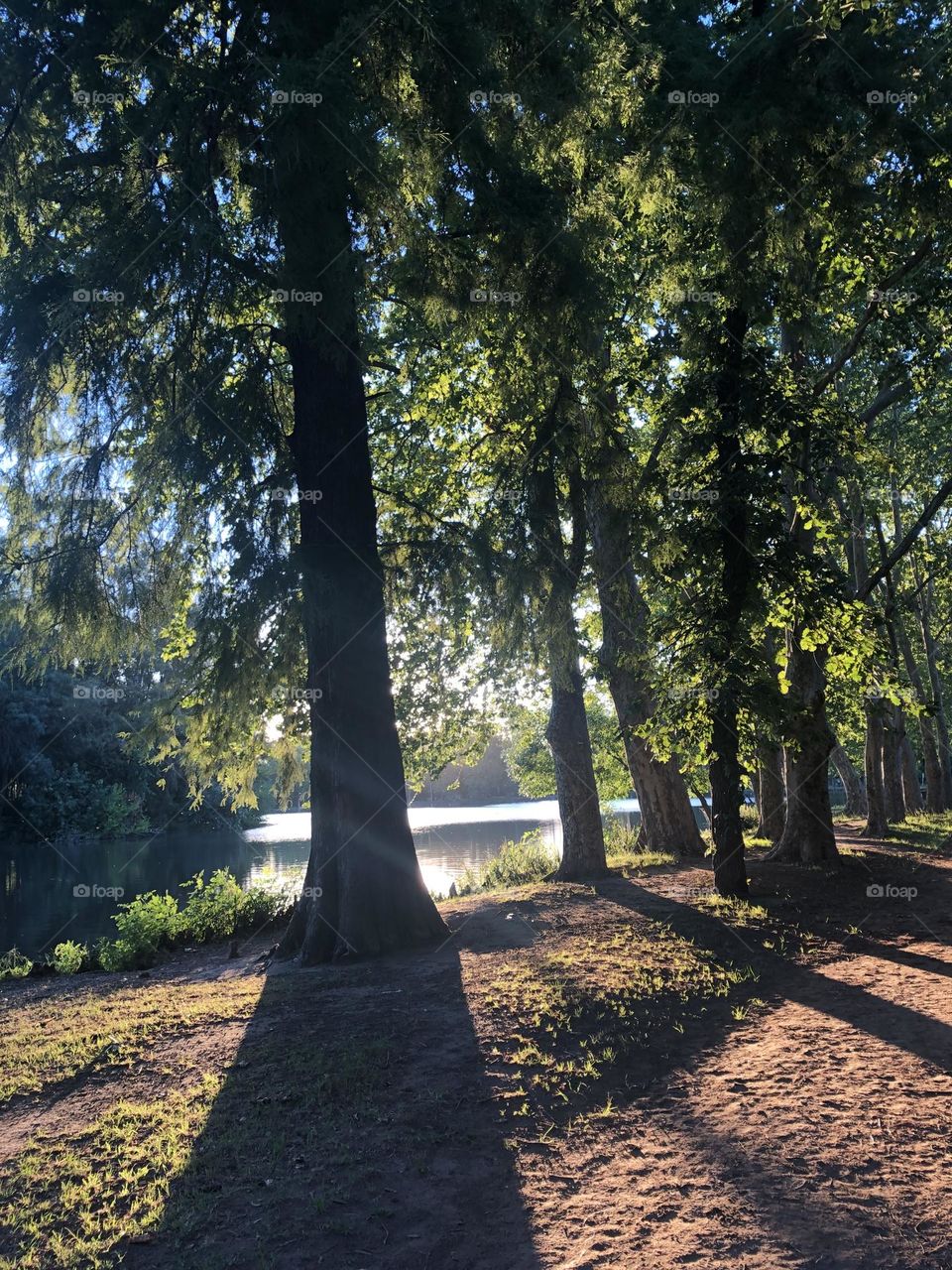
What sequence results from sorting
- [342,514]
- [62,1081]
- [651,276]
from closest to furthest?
[62,1081] → [342,514] → [651,276]

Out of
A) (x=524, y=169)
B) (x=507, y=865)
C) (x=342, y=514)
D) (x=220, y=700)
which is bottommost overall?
(x=507, y=865)

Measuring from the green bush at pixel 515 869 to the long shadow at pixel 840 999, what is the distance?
5.04 metres

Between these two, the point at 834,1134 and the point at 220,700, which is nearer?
the point at 834,1134

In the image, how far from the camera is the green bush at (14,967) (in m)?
9.78

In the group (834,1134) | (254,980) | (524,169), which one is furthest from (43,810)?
(834,1134)

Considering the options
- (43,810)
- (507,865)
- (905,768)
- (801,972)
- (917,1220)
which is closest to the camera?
(917,1220)

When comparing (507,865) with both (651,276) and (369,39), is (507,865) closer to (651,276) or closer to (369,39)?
(651,276)

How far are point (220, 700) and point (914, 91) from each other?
763 cm

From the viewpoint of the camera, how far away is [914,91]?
23.0 ft

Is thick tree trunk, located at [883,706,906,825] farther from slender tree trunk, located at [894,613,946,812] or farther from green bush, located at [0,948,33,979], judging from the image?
green bush, located at [0,948,33,979]

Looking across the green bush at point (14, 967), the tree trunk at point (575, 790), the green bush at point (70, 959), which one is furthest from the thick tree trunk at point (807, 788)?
the green bush at point (14, 967)

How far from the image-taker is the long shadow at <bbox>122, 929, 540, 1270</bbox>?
3.20 metres

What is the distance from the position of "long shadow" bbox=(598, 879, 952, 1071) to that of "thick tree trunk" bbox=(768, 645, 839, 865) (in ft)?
10.1

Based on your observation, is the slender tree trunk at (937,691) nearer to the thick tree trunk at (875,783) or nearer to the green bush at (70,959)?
the thick tree trunk at (875,783)
